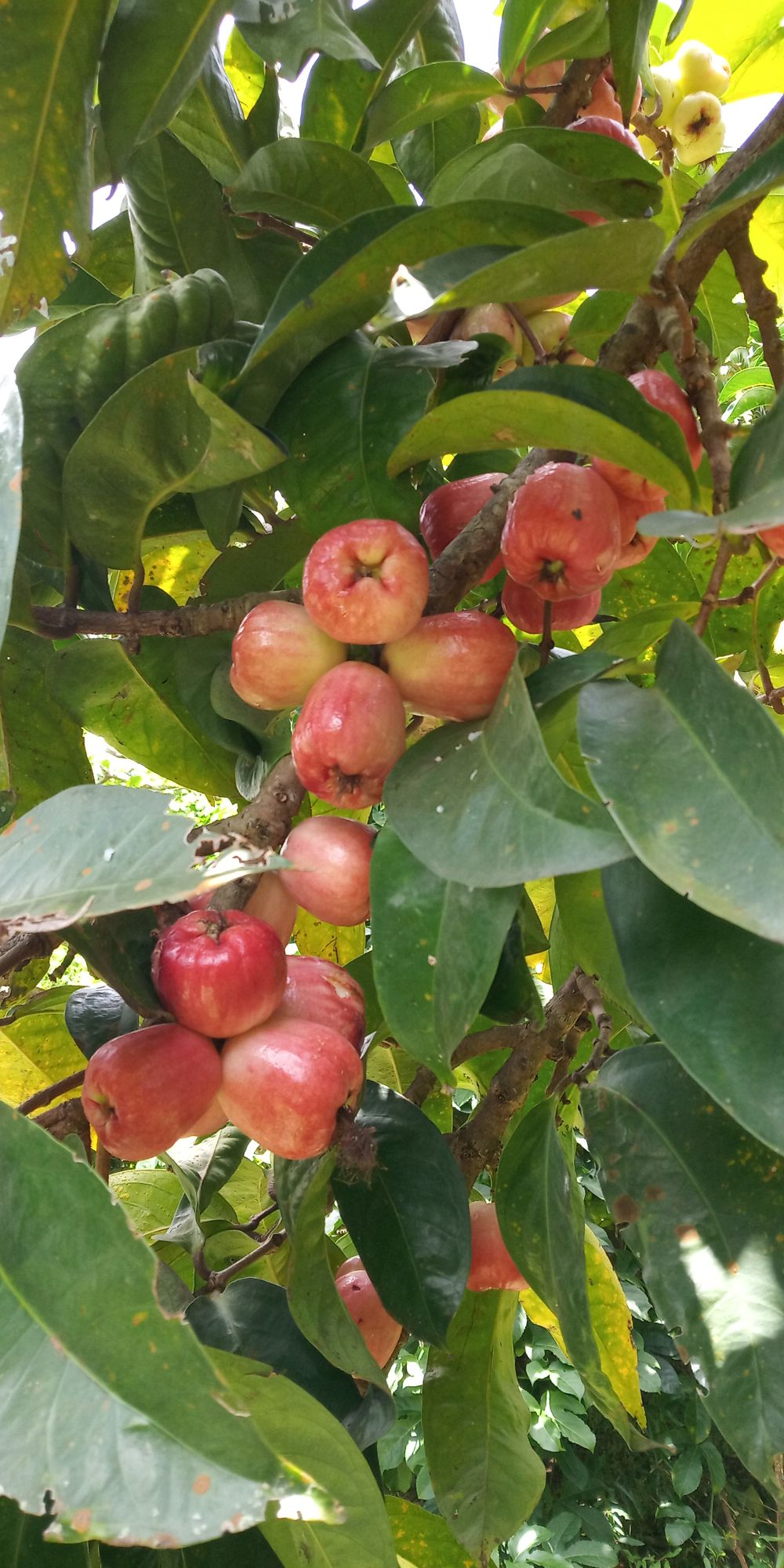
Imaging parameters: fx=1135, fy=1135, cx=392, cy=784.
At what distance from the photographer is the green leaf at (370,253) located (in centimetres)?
46

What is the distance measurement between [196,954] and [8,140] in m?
0.38

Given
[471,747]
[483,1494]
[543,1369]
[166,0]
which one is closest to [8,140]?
[166,0]

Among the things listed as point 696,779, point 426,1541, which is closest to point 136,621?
point 696,779

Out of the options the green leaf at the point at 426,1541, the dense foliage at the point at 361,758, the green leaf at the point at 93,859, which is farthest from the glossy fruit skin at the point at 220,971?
the green leaf at the point at 426,1541

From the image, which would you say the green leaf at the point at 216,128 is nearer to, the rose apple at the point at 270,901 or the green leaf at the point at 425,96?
the green leaf at the point at 425,96

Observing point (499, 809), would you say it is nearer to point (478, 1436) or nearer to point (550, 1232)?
point (550, 1232)

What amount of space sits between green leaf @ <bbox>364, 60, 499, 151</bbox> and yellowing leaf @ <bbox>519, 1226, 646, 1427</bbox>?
2.64 feet

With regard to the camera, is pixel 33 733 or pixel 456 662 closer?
pixel 456 662

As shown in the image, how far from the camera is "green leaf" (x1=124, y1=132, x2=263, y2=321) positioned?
62cm

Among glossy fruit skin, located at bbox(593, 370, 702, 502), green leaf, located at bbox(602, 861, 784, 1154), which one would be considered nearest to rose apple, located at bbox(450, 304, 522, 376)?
glossy fruit skin, located at bbox(593, 370, 702, 502)

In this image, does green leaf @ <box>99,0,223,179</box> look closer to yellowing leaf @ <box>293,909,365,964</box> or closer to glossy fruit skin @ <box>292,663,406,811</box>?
glossy fruit skin @ <box>292,663,406,811</box>

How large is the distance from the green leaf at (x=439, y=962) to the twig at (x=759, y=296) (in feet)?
1.05

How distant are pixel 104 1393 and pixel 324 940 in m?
0.67

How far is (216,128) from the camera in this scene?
2.27 feet
